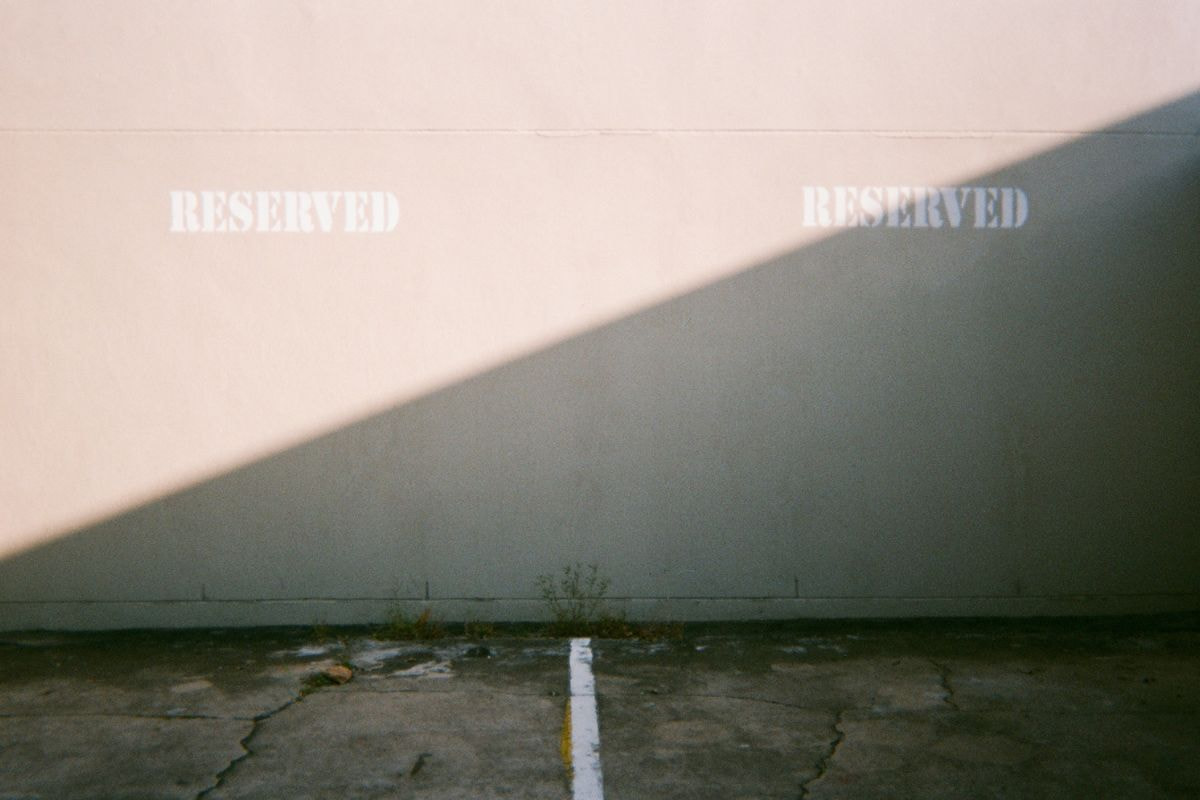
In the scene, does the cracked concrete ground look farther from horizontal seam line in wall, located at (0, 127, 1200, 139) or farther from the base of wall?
horizontal seam line in wall, located at (0, 127, 1200, 139)

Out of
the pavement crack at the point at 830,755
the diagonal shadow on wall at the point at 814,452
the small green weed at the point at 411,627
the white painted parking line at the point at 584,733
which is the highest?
the diagonal shadow on wall at the point at 814,452

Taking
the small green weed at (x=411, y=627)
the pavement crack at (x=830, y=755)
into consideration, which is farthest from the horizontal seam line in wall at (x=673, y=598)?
the pavement crack at (x=830, y=755)

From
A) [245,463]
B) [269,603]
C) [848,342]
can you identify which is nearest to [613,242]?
[848,342]

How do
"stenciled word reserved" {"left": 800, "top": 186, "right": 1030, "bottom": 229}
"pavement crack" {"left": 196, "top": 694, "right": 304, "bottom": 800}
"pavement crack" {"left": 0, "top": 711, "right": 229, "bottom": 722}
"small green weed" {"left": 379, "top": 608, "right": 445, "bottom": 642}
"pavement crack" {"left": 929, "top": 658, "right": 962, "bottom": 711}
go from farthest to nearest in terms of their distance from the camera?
1. "stenciled word reserved" {"left": 800, "top": 186, "right": 1030, "bottom": 229}
2. "small green weed" {"left": 379, "top": 608, "right": 445, "bottom": 642}
3. "pavement crack" {"left": 929, "top": 658, "right": 962, "bottom": 711}
4. "pavement crack" {"left": 0, "top": 711, "right": 229, "bottom": 722}
5. "pavement crack" {"left": 196, "top": 694, "right": 304, "bottom": 800}

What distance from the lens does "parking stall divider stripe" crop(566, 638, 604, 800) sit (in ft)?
12.8

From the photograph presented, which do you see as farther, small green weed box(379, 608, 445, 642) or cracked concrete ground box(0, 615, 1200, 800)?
small green weed box(379, 608, 445, 642)

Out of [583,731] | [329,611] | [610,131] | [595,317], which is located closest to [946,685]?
[583,731]

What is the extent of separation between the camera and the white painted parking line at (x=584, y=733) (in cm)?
389

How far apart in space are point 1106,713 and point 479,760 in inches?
130

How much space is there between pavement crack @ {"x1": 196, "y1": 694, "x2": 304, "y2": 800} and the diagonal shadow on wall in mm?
1643

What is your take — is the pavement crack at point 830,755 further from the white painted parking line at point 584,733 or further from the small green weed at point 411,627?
the small green weed at point 411,627

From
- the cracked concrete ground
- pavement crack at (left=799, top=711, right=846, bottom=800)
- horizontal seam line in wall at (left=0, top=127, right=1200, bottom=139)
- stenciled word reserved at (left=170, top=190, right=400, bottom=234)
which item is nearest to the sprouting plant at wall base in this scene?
the cracked concrete ground

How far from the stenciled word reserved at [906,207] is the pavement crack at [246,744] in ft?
15.5

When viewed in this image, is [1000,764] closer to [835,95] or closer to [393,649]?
[393,649]
